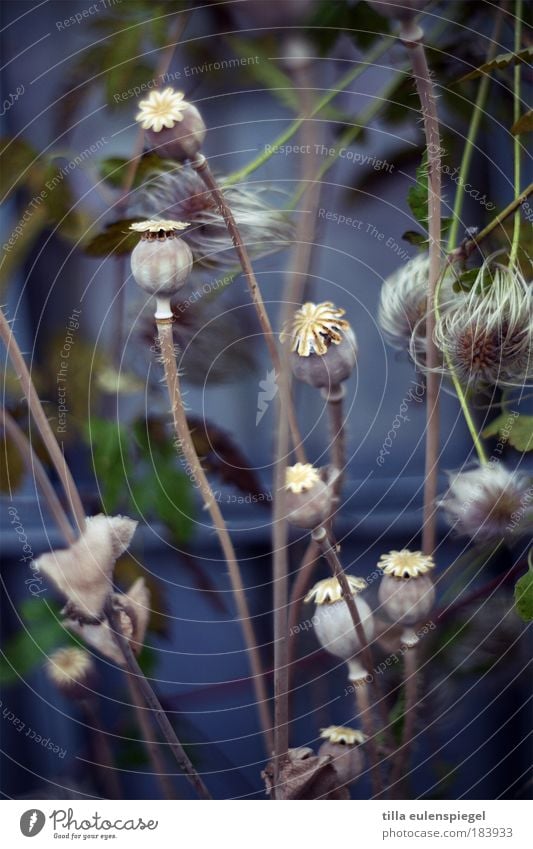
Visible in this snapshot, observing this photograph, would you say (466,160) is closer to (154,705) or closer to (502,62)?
(502,62)

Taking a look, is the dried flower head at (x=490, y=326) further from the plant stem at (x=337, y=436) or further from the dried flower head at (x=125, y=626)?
the dried flower head at (x=125, y=626)

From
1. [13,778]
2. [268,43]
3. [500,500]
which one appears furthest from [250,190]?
[13,778]

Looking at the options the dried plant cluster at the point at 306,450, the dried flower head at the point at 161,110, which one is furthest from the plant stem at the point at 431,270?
the dried flower head at the point at 161,110

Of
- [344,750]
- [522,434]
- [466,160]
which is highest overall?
[466,160]

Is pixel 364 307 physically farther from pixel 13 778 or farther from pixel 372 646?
pixel 13 778

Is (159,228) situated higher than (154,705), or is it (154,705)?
(159,228)

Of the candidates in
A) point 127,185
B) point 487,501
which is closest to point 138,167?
point 127,185

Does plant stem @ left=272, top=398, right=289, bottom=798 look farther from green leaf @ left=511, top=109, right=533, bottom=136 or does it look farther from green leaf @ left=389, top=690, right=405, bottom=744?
green leaf @ left=511, top=109, right=533, bottom=136

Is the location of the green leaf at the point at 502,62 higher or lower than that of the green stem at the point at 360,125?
higher
